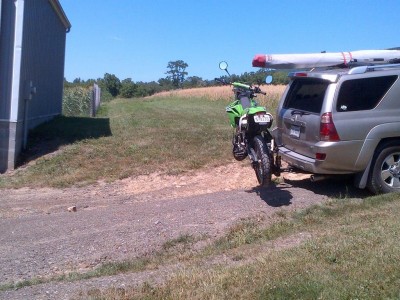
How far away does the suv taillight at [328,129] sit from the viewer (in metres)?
8.03

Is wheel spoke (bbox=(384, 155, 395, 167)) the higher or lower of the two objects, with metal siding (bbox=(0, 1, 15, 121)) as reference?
lower

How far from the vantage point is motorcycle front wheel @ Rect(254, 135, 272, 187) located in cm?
814

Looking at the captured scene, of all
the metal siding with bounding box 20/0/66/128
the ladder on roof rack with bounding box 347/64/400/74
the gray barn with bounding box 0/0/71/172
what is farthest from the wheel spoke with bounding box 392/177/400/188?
the metal siding with bounding box 20/0/66/128

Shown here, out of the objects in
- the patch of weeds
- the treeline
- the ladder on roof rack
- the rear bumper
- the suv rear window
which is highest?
the treeline

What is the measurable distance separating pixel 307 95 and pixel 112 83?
79342mm

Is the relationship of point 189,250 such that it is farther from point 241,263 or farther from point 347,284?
point 347,284

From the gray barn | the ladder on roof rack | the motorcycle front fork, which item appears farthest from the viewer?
the gray barn

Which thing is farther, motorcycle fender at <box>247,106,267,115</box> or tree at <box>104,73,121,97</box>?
tree at <box>104,73,121,97</box>

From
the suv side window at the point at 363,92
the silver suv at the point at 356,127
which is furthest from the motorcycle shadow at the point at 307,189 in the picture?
the suv side window at the point at 363,92

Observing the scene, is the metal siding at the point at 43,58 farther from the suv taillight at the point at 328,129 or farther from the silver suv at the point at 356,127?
the suv taillight at the point at 328,129

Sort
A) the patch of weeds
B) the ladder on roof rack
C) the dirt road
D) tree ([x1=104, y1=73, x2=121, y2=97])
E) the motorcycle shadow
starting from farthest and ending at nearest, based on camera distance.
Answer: tree ([x1=104, y1=73, x2=121, y2=97]), the motorcycle shadow, the ladder on roof rack, the patch of weeds, the dirt road

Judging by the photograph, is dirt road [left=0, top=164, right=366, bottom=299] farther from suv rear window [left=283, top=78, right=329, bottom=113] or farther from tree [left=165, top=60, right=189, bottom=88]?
tree [left=165, top=60, right=189, bottom=88]

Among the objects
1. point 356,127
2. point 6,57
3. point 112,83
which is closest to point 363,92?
point 356,127

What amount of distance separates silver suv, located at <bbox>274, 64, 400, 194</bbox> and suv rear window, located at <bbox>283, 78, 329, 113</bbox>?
2 cm
